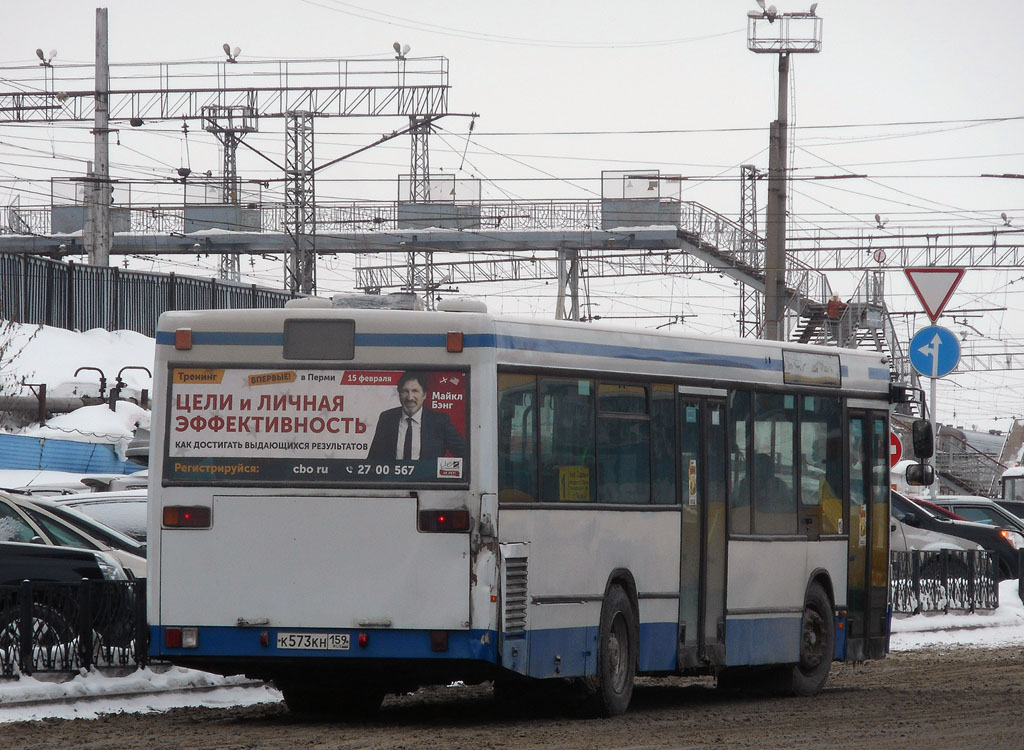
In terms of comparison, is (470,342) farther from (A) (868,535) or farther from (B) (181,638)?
(A) (868,535)

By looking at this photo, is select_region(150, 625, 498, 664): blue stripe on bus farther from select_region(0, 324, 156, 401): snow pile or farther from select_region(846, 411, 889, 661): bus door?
Answer: select_region(0, 324, 156, 401): snow pile

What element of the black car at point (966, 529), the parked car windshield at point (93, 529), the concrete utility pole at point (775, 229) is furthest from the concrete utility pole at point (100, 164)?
the parked car windshield at point (93, 529)

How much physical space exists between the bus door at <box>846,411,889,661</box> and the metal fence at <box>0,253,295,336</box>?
30493mm

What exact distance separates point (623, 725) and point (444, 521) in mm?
1982

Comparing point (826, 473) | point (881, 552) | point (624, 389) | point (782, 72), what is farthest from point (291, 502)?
point (782, 72)

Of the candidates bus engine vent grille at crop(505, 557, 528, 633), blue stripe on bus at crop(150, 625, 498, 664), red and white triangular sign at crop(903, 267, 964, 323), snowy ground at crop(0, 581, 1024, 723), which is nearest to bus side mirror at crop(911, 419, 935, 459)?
red and white triangular sign at crop(903, 267, 964, 323)

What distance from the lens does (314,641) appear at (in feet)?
35.0

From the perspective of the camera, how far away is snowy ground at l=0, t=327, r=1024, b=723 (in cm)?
1204

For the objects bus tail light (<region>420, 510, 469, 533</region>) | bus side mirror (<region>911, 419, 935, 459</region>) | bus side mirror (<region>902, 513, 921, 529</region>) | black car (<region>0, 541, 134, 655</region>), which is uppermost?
Answer: bus side mirror (<region>911, 419, 935, 459</region>)

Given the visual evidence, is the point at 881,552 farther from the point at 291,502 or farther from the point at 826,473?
the point at 291,502

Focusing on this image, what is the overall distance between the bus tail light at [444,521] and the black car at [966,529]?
1708 centimetres

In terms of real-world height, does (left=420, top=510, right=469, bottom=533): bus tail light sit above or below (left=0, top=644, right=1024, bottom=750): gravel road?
above

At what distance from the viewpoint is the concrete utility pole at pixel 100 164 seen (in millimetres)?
47594

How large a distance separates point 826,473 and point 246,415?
5796mm
